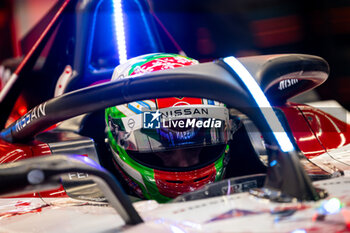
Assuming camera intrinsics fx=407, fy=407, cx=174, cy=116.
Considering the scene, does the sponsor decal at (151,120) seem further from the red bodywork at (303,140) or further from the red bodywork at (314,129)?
the red bodywork at (314,129)

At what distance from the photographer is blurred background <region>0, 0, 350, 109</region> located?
4352mm

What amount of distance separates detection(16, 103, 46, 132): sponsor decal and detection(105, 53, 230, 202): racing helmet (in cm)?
25

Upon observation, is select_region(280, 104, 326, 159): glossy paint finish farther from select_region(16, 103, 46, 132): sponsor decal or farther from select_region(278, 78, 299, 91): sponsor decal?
select_region(16, 103, 46, 132): sponsor decal

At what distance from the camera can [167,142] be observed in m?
1.11

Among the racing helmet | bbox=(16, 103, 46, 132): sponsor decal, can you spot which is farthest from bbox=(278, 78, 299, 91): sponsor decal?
bbox=(16, 103, 46, 132): sponsor decal

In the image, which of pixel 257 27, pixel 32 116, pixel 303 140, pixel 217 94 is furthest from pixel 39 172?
pixel 257 27

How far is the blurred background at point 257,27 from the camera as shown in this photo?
14.3 feet

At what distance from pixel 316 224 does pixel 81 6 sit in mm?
1531

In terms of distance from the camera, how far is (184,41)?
4.79m

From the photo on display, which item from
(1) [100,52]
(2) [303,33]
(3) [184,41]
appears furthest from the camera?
(3) [184,41]

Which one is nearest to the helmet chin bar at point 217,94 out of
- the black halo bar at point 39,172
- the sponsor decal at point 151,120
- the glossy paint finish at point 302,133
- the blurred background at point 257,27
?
the black halo bar at point 39,172

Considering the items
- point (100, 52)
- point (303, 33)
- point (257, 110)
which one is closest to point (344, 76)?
point (303, 33)

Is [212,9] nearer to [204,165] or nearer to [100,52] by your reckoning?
[100,52]

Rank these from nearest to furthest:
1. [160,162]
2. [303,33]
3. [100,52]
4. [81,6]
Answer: [160,162], [81,6], [100,52], [303,33]
